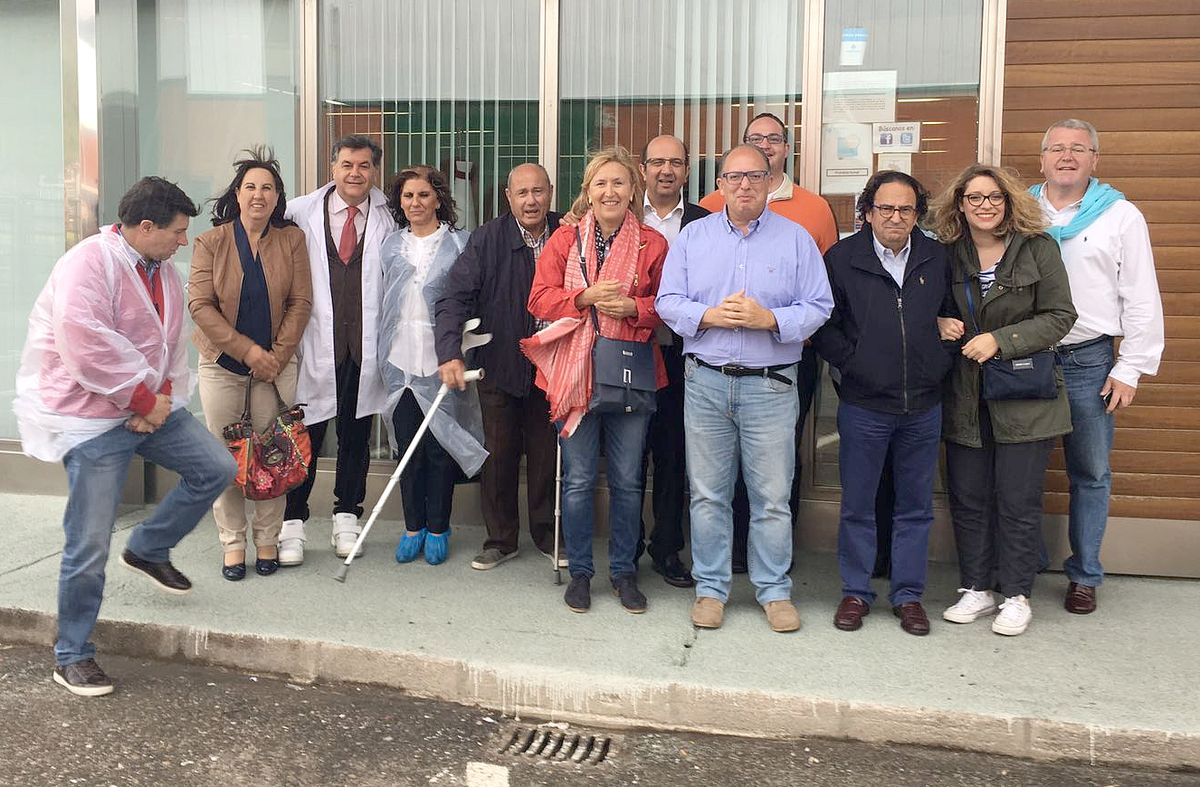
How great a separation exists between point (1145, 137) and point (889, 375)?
199 centimetres

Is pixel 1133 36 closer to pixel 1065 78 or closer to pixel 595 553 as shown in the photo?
pixel 1065 78

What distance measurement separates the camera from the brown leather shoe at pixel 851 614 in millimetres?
4602

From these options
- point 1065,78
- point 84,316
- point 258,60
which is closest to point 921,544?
point 1065,78

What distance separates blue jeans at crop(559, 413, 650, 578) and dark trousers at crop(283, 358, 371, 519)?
4.31 feet

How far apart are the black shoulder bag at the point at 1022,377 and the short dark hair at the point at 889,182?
0.51m

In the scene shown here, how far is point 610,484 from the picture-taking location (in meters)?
4.83

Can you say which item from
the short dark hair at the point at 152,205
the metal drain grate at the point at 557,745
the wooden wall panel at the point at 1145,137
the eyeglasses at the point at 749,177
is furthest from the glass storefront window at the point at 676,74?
the metal drain grate at the point at 557,745

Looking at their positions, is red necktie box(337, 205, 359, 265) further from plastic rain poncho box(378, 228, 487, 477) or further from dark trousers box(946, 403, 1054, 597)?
dark trousers box(946, 403, 1054, 597)

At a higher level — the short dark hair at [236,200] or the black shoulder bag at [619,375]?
the short dark hair at [236,200]

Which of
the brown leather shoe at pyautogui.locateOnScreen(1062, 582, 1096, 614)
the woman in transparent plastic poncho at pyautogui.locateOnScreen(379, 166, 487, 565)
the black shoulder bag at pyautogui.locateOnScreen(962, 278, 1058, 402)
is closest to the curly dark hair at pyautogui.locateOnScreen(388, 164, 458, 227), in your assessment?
the woman in transparent plastic poncho at pyautogui.locateOnScreen(379, 166, 487, 565)

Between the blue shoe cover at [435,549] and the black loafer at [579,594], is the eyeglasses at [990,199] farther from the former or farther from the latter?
the blue shoe cover at [435,549]

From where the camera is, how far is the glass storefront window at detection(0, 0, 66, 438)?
22.5 feet

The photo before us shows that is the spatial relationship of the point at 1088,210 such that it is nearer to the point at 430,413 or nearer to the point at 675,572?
the point at 675,572

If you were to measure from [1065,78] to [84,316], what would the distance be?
4.36 m
